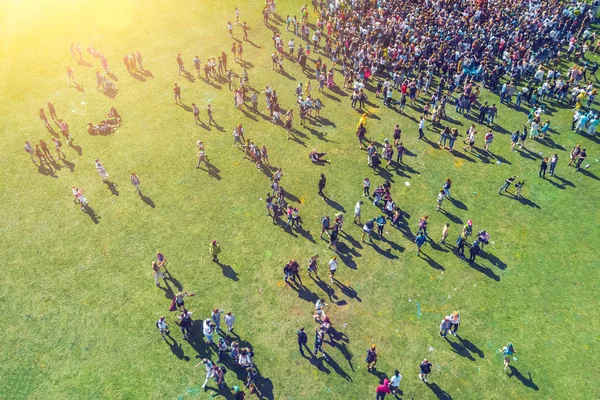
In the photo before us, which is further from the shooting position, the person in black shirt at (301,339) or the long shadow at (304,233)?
the long shadow at (304,233)

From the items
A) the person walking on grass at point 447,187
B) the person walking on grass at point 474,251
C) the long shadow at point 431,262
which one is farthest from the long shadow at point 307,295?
the person walking on grass at point 447,187

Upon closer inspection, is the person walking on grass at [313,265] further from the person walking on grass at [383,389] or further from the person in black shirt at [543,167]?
the person in black shirt at [543,167]

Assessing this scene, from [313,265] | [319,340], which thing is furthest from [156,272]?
[319,340]

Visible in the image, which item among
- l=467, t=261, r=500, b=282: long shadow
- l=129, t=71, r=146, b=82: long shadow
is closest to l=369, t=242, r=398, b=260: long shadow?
l=467, t=261, r=500, b=282: long shadow

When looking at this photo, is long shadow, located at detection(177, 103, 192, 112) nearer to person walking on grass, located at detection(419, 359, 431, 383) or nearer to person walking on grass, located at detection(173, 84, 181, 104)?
person walking on grass, located at detection(173, 84, 181, 104)

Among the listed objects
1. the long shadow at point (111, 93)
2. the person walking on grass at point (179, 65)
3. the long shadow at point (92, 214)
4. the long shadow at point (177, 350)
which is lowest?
the long shadow at point (177, 350)

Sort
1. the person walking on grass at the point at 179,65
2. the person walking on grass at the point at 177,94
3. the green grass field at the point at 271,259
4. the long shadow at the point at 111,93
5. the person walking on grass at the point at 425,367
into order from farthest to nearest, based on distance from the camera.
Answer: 1. the person walking on grass at the point at 179,65
2. the long shadow at the point at 111,93
3. the person walking on grass at the point at 177,94
4. the green grass field at the point at 271,259
5. the person walking on grass at the point at 425,367

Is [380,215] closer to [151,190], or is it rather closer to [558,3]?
[151,190]
